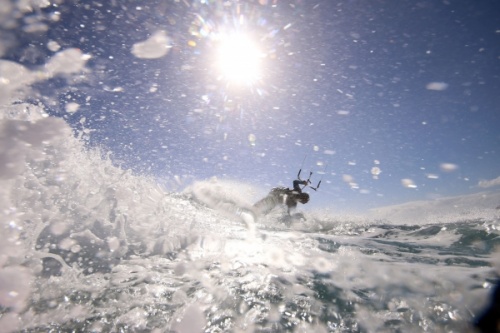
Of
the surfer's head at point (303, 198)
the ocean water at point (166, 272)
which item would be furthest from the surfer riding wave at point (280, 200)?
the ocean water at point (166, 272)

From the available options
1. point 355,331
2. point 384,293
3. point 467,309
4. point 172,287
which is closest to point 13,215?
point 172,287

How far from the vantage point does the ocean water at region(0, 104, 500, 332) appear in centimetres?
304

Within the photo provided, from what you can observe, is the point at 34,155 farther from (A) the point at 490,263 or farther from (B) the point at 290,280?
(A) the point at 490,263

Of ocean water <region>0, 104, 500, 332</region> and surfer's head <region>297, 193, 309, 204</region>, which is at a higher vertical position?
surfer's head <region>297, 193, 309, 204</region>

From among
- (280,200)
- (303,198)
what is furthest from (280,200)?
(303,198)

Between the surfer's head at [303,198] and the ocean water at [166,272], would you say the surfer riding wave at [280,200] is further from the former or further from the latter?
the ocean water at [166,272]

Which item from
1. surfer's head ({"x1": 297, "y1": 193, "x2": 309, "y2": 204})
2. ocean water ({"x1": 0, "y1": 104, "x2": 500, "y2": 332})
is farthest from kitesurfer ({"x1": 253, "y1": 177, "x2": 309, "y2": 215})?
ocean water ({"x1": 0, "y1": 104, "x2": 500, "y2": 332})

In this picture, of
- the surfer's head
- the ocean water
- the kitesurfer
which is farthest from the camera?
the surfer's head

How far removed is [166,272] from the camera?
→ 4.58 meters

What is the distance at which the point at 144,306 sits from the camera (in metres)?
3.26

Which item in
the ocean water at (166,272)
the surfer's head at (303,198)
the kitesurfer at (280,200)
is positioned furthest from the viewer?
the surfer's head at (303,198)

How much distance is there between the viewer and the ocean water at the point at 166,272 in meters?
3.04

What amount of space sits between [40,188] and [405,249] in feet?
31.5

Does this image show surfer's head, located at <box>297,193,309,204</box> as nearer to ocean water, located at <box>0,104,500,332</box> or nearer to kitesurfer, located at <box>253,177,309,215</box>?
kitesurfer, located at <box>253,177,309,215</box>
